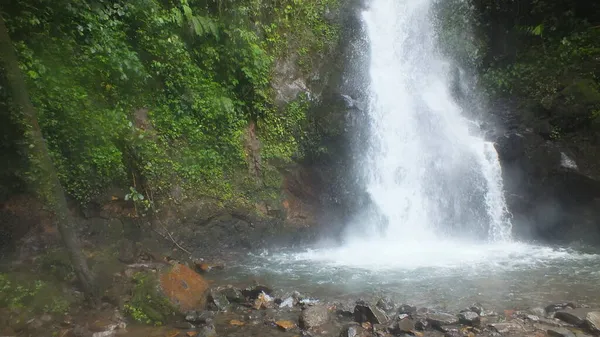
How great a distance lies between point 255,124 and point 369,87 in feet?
13.8

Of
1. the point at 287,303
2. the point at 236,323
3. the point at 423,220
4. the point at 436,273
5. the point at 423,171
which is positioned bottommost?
the point at 236,323

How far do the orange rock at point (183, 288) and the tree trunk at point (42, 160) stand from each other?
1022mm

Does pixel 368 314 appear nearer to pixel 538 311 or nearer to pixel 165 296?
pixel 538 311

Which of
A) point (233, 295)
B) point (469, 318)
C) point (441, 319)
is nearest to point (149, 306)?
point (233, 295)

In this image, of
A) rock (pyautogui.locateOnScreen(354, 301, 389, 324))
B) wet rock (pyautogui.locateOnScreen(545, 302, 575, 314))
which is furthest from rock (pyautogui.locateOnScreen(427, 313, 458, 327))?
wet rock (pyautogui.locateOnScreen(545, 302, 575, 314))

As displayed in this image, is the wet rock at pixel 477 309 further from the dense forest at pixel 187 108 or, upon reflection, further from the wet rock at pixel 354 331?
the dense forest at pixel 187 108

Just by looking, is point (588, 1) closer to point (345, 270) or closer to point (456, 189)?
point (456, 189)

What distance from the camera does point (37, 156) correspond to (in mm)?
5051

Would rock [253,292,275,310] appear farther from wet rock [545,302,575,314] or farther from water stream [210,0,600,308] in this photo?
wet rock [545,302,575,314]

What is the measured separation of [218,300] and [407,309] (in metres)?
2.93

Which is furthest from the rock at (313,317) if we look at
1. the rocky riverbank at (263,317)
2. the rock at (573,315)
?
the rock at (573,315)

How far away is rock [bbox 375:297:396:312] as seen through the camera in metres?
5.94

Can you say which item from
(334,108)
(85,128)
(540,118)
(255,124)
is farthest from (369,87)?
(85,128)

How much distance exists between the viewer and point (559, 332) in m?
4.87
